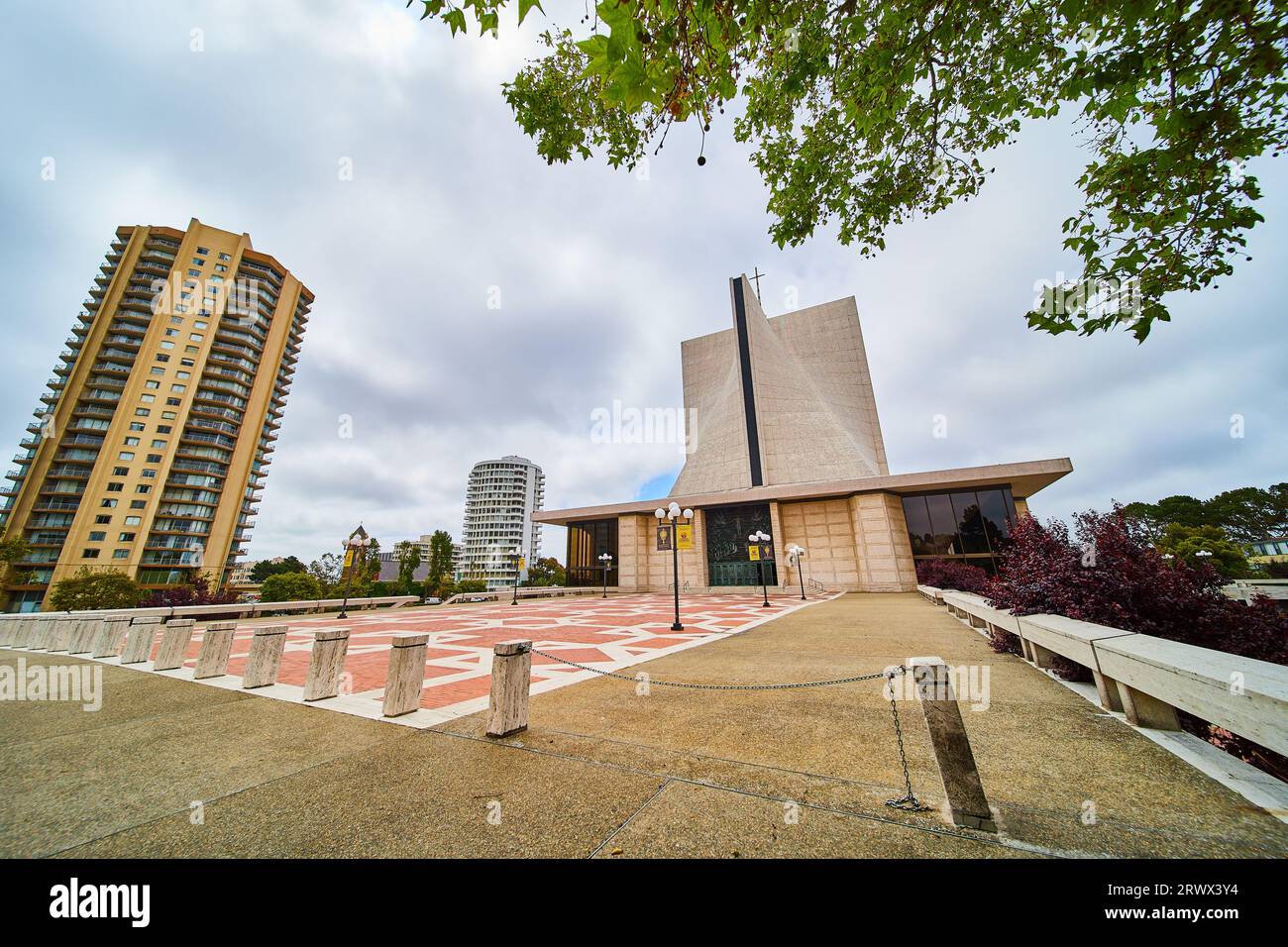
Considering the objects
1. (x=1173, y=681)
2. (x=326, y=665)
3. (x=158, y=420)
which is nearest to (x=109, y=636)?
(x=326, y=665)

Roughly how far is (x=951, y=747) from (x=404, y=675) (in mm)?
4364

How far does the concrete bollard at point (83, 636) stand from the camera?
818cm

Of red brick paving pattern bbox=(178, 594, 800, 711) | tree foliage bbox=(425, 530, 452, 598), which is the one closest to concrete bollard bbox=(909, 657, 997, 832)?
red brick paving pattern bbox=(178, 594, 800, 711)

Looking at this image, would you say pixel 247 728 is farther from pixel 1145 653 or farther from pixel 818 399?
pixel 818 399

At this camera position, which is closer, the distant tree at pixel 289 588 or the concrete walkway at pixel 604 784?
the concrete walkway at pixel 604 784

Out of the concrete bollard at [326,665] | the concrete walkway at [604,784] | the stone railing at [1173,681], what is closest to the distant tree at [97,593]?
the concrete walkway at [604,784]

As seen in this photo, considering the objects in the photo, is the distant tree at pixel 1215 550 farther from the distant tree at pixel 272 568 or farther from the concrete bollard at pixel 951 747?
the distant tree at pixel 272 568

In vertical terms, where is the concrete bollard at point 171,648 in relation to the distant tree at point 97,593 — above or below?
below

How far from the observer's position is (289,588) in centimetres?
2244

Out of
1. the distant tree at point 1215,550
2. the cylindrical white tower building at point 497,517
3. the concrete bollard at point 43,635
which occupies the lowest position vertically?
the concrete bollard at point 43,635

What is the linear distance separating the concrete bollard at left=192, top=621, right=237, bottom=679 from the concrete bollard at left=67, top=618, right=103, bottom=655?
15.4 ft

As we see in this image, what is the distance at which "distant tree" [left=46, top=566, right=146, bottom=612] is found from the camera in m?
16.4

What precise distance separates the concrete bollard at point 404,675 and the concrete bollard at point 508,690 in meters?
0.89
